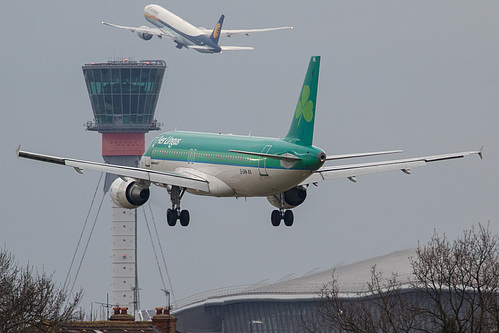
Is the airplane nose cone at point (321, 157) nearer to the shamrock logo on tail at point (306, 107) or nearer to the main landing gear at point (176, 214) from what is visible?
the shamrock logo on tail at point (306, 107)

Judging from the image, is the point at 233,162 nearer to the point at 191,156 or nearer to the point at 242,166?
the point at 242,166

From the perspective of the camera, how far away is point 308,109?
8950cm

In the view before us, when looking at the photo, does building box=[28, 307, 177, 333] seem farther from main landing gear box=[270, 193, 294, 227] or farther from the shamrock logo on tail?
the shamrock logo on tail

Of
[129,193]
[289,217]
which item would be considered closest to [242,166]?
[289,217]

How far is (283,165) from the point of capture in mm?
89125

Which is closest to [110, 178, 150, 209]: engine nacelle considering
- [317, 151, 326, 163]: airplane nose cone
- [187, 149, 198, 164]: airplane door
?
[187, 149, 198, 164]: airplane door

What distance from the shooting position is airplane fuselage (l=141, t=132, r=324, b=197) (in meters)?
88.5

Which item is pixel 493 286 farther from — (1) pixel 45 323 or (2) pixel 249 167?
(1) pixel 45 323

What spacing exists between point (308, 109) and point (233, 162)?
8.70 m

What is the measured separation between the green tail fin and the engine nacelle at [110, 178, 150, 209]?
626 inches

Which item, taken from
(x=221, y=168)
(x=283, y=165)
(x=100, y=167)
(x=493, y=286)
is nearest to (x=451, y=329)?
(x=493, y=286)

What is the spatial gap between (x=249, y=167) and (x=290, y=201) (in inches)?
251

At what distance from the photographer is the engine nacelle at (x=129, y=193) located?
327ft

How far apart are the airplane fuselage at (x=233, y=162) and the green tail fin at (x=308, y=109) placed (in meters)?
0.85
